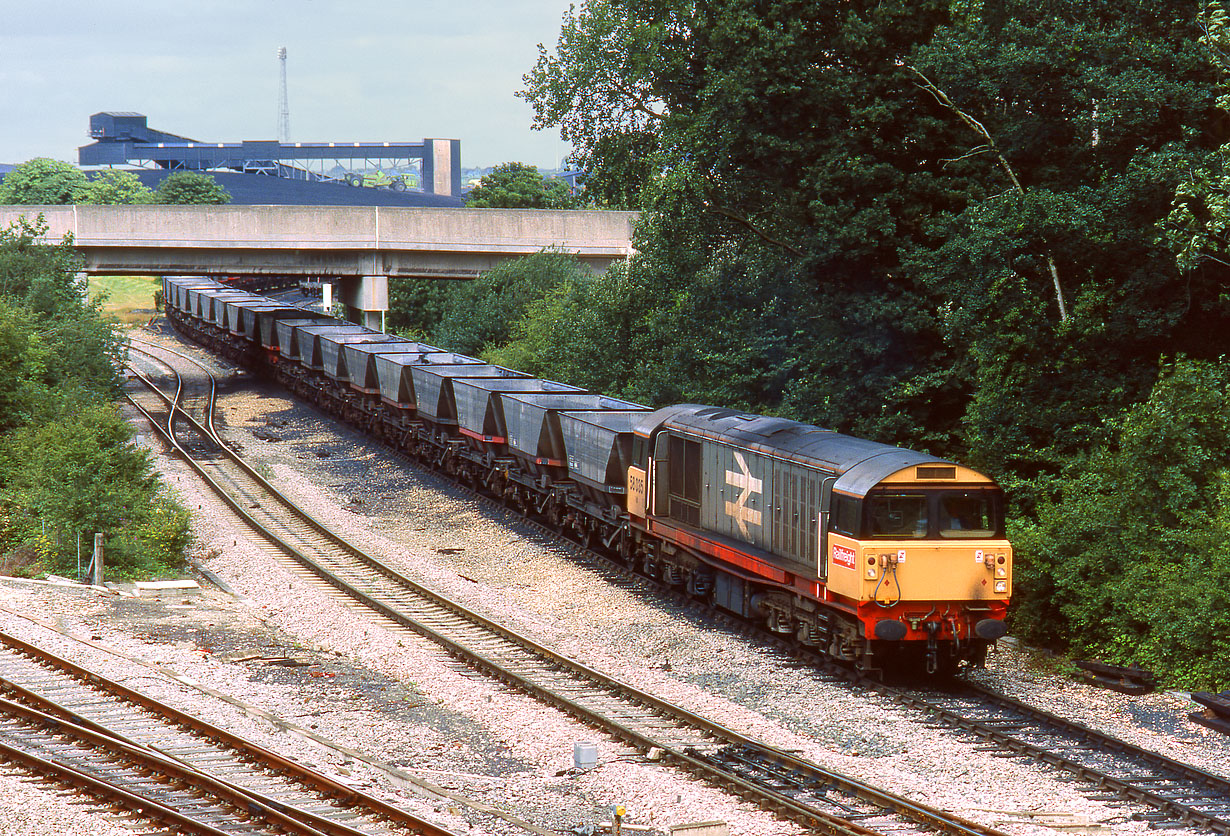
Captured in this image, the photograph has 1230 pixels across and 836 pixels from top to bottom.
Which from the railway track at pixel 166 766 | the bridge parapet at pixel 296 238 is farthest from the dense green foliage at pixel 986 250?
the bridge parapet at pixel 296 238

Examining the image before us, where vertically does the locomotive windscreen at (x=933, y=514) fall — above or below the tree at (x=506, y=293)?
below

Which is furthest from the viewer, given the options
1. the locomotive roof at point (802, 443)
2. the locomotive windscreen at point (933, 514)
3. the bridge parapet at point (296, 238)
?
the bridge parapet at point (296, 238)

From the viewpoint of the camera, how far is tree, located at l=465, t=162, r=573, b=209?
8475 centimetres

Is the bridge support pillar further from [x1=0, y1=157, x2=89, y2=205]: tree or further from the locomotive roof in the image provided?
[x1=0, y1=157, x2=89, y2=205]: tree

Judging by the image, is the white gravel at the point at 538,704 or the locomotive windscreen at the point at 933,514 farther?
the locomotive windscreen at the point at 933,514

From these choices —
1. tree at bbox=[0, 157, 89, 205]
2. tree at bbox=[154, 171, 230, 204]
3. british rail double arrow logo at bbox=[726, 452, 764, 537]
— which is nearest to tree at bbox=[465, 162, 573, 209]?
tree at bbox=[154, 171, 230, 204]

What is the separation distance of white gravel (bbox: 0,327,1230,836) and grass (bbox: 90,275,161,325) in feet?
243

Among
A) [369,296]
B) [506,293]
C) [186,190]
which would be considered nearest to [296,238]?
[369,296]

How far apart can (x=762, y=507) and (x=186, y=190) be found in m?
101

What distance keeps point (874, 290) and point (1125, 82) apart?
969 cm

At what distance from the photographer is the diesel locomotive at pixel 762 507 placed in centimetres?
1714

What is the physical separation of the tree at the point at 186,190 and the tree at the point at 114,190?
403 centimetres

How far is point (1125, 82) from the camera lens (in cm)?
2105

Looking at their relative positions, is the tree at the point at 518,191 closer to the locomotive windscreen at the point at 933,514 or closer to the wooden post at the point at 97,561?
the wooden post at the point at 97,561
